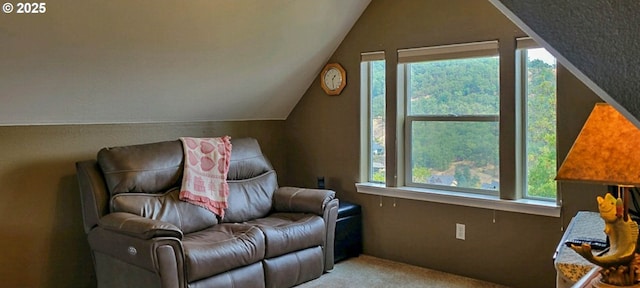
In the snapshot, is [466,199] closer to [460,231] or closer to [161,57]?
[460,231]

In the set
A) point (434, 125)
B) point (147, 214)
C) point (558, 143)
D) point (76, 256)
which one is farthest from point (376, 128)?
point (76, 256)

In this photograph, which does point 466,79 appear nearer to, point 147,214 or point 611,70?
point 147,214

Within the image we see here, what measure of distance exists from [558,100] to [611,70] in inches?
116

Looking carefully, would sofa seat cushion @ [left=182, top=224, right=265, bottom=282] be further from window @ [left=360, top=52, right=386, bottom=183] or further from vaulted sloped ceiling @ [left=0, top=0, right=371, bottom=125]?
window @ [left=360, top=52, right=386, bottom=183]

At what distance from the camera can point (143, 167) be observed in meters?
3.62

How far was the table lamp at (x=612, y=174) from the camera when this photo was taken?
1.36 m

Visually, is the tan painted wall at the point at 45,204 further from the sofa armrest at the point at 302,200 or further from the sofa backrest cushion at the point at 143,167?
the sofa armrest at the point at 302,200

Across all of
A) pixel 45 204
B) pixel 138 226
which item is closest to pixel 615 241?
pixel 138 226

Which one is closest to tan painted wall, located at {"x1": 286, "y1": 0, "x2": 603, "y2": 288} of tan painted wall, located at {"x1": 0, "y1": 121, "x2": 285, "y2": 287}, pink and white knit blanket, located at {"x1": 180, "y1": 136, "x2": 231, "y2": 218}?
pink and white knit blanket, located at {"x1": 180, "y1": 136, "x2": 231, "y2": 218}

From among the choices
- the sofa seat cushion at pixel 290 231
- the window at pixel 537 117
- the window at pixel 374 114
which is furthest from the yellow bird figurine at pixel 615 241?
the window at pixel 374 114

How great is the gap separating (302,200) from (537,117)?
1794 mm

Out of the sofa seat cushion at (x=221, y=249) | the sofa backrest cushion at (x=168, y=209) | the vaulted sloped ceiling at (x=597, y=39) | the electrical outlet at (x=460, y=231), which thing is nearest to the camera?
the vaulted sloped ceiling at (x=597, y=39)

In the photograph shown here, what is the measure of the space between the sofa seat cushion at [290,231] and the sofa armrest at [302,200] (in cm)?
6

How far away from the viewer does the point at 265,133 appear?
5098 mm
